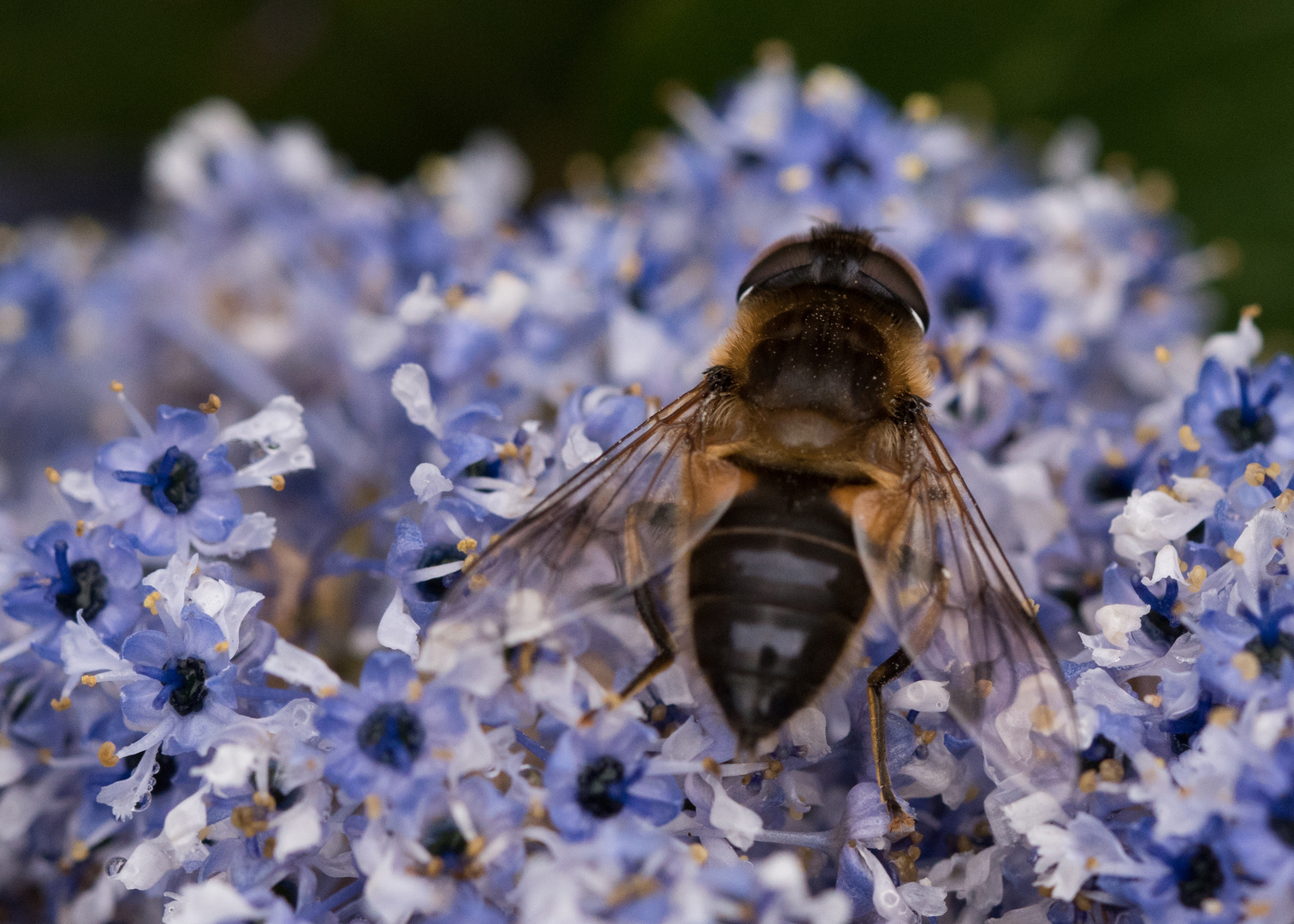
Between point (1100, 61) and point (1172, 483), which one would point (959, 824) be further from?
point (1100, 61)

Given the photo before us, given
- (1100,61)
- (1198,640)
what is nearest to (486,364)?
(1198,640)

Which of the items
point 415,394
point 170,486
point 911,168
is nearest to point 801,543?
point 415,394

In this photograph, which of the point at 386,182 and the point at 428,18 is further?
the point at 386,182

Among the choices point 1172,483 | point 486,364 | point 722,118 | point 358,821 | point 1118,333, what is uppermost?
point 722,118

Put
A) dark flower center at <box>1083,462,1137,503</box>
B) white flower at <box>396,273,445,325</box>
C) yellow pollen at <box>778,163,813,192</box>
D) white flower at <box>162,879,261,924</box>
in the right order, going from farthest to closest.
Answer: yellow pollen at <box>778,163,813,192</box> < white flower at <box>396,273,445,325</box> < dark flower center at <box>1083,462,1137,503</box> < white flower at <box>162,879,261,924</box>

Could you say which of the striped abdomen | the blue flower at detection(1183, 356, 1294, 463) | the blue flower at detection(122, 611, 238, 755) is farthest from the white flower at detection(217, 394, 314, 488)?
the blue flower at detection(1183, 356, 1294, 463)

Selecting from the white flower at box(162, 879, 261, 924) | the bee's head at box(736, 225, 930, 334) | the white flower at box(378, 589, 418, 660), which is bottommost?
the white flower at box(162, 879, 261, 924)

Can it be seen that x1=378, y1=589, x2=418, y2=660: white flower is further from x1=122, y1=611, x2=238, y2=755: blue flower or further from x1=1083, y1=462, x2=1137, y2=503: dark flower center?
x1=1083, y1=462, x2=1137, y2=503: dark flower center
